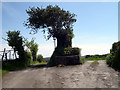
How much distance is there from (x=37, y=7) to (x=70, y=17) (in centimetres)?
758

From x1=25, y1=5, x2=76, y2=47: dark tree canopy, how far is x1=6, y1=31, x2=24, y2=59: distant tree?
5.10m

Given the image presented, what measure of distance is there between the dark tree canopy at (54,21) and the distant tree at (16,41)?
5100mm

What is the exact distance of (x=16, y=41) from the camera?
20.9 m

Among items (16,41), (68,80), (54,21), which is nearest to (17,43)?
(16,41)

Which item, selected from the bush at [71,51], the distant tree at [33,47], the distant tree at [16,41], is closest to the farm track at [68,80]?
the bush at [71,51]

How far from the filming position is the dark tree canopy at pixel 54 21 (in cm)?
2336

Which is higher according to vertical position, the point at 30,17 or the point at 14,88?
the point at 30,17

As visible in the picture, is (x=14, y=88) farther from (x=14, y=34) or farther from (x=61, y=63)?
(x=14, y=34)

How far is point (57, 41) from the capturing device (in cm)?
2509

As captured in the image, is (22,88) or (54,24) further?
(54,24)

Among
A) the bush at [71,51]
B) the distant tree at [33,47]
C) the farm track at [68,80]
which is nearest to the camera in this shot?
the farm track at [68,80]

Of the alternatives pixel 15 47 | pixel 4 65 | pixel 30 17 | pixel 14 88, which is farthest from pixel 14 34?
pixel 14 88

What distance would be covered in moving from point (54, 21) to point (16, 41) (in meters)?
8.68

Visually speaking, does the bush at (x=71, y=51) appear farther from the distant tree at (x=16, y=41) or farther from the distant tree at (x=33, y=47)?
the distant tree at (x=33, y=47)
